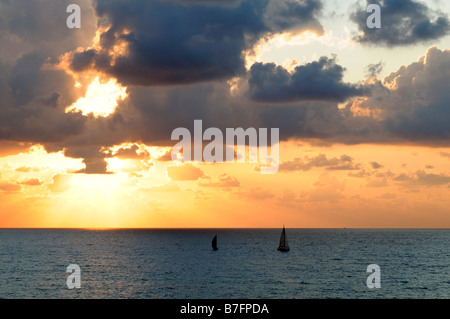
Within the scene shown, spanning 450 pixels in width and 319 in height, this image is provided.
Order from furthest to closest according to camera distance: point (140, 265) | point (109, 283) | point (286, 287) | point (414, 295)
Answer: point (140, 265) → point (109, 283) → point (286, 287) → point (414, 295)

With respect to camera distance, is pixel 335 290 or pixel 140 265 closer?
pixel 335 290

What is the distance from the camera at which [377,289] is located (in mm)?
77500

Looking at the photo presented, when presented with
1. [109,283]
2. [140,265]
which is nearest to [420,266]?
[140,265]

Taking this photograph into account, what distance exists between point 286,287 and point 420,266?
5761 centimetres

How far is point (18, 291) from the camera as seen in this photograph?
7581cm
